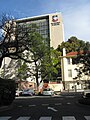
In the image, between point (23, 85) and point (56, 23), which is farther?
point (56, 23)

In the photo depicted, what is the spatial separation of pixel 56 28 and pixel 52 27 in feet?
7.36

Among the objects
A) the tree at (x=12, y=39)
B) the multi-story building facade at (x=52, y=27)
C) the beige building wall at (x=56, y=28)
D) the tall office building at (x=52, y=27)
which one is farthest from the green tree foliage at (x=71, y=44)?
the tree at (x=12, y=39)

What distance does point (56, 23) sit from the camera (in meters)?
125

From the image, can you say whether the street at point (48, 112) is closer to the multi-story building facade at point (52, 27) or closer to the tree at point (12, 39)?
the tree at point (12, 39)

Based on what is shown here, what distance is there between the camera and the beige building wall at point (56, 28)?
120 metres

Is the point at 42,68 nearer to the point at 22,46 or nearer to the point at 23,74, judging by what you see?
the point at 23,74

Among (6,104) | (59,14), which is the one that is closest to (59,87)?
(6,104)

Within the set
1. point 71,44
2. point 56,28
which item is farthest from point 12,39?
point 56,28

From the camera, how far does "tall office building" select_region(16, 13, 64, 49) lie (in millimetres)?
120500

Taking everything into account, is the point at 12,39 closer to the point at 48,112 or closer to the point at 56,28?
the point at 48,112

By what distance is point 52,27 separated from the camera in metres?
126

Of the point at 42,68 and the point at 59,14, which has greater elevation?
the point at 59,14

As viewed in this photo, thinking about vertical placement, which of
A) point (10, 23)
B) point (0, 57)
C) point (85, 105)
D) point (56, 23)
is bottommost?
point (85, 105)

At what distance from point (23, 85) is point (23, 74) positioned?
892 centimetres
